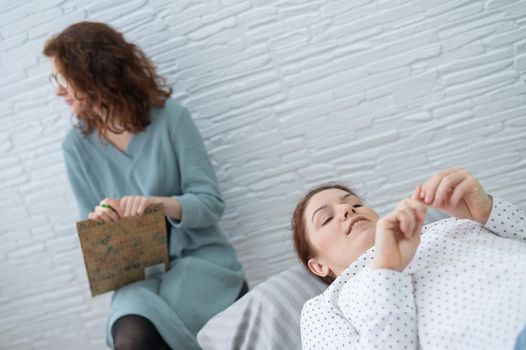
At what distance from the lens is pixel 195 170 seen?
1788 mm

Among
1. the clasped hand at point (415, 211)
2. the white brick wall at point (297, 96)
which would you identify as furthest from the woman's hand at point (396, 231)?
the white brick wall at point (297, 96)

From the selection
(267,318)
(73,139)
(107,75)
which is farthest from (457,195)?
(73,139)

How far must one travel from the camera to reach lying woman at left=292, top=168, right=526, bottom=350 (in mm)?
973

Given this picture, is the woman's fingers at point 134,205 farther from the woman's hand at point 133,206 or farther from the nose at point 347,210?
the nose at point 347,210

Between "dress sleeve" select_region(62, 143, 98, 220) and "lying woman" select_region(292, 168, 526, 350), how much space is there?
92 centimetres

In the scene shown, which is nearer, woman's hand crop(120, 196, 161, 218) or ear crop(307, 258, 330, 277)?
ear crop(307, 258, 330, 277)

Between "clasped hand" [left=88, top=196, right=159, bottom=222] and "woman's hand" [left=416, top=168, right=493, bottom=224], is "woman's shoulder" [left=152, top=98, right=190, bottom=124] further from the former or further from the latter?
"woman's hand" [left=416, top=168, right=493, bottom=224]

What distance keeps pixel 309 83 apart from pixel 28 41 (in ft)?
3.00

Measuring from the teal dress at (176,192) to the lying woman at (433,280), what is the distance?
0.54m

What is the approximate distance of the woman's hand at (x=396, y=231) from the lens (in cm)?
105

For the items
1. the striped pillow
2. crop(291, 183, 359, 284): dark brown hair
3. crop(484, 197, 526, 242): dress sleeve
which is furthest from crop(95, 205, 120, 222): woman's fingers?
crop(484, 197, 526, 242): dress sleeve

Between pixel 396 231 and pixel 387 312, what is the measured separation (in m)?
0.15

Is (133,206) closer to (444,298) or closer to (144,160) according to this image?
(144,160)

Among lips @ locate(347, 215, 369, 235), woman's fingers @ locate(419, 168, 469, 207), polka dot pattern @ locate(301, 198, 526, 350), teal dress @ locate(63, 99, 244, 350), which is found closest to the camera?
polka dot pattern @ locate(301, 198, 526, 350)
